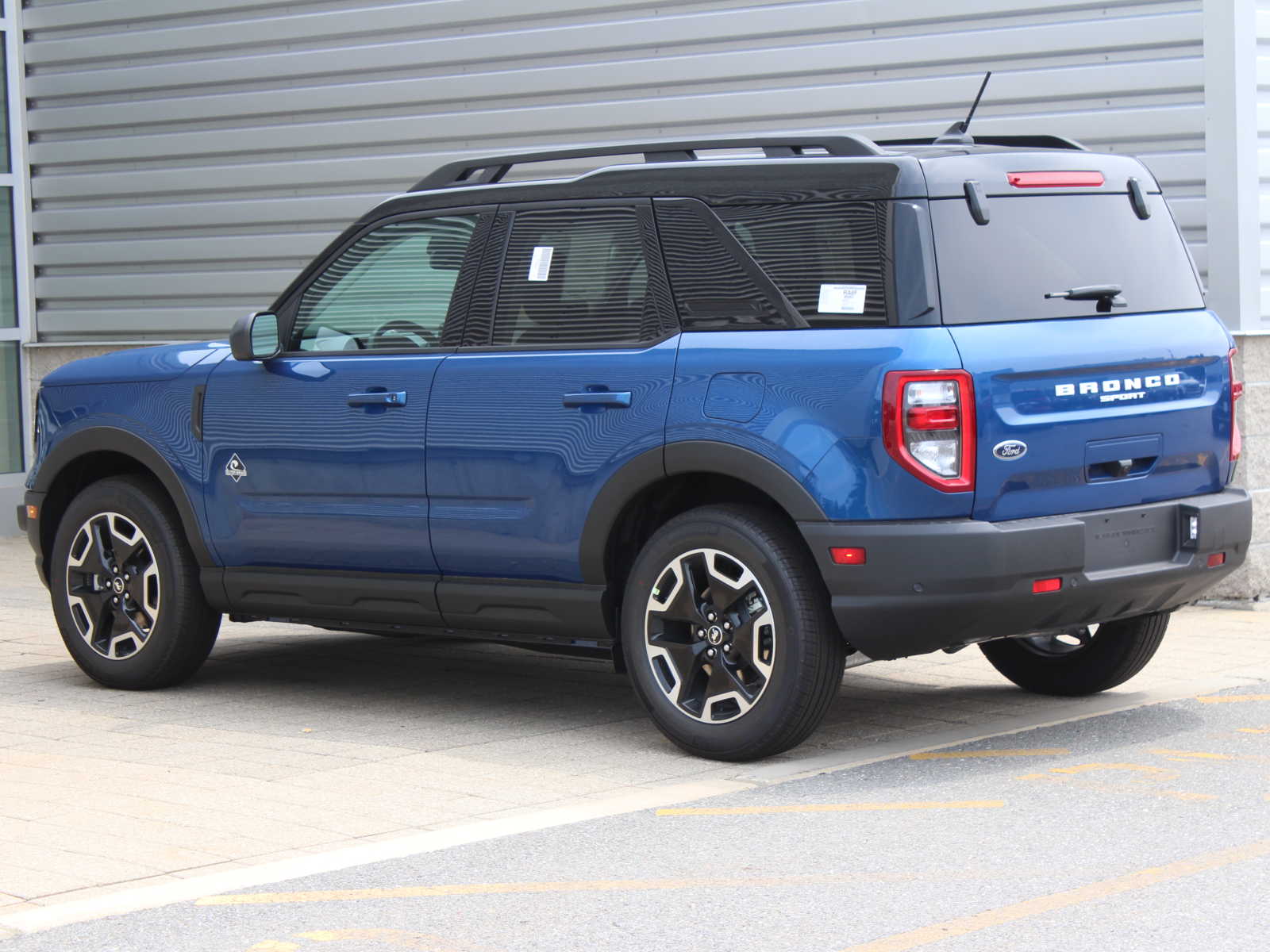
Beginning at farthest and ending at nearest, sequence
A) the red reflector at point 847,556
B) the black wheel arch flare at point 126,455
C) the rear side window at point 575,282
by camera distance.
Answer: the black wheel arch flare at point 126,455 < the rear side window at point 575,282 < the red reflector at point 847,556

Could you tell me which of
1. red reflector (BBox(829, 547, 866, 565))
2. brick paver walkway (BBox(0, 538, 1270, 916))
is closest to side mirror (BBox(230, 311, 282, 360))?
brick paver walkway (BBox(0, 538, 1270, 916))

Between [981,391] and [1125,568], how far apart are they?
83 cm

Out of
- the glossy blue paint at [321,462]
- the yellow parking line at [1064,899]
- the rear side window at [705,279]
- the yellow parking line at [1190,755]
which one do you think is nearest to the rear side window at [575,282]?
the rear side window at [705,279]

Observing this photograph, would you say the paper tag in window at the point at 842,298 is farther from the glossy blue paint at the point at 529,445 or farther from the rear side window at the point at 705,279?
the glossy blue paint at the point at 529,445

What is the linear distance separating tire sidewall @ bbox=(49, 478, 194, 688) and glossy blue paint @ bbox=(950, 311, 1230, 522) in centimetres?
337

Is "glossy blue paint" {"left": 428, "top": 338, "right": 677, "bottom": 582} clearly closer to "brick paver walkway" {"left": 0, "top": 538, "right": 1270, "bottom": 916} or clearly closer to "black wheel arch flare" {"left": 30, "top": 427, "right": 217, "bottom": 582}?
"brick paver walkway" {"left": 0, "top": 538, "right": 1270, "bottom": 916}

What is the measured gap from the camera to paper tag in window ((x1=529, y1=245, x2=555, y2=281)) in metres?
6.92

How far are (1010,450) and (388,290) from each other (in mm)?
2508

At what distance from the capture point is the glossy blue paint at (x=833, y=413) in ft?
19.4

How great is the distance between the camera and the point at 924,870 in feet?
16.5

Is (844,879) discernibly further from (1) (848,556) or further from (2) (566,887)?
(1) (848,556)

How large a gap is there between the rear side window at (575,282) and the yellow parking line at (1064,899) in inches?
97.3

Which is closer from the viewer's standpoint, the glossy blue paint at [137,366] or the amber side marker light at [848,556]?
the amber side marker light at [848,556]

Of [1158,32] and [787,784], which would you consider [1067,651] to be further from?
[1158,32]
